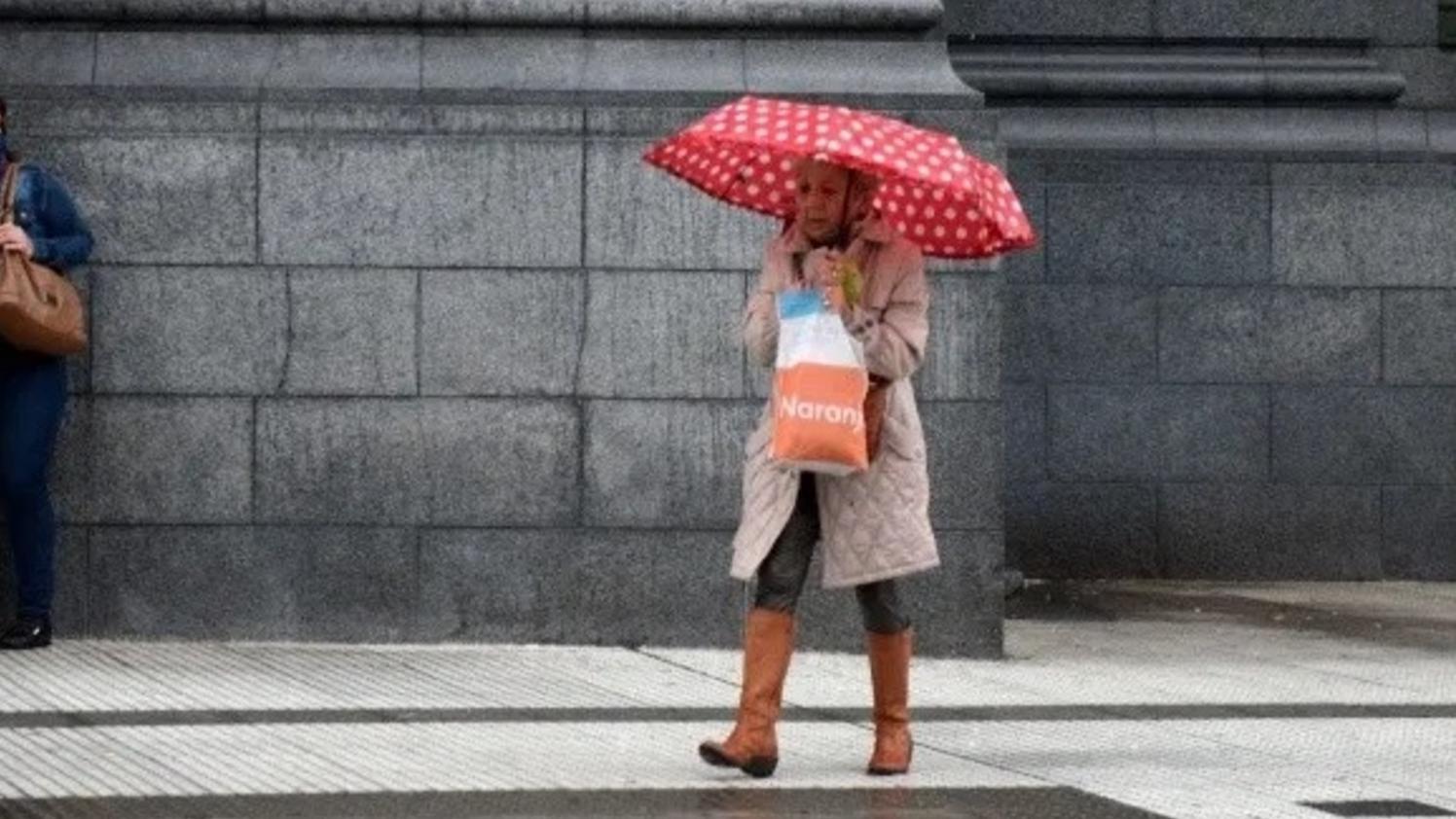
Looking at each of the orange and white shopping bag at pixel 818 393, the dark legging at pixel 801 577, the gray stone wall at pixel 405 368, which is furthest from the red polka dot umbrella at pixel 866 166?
the gray stone wall at pixel 405 368

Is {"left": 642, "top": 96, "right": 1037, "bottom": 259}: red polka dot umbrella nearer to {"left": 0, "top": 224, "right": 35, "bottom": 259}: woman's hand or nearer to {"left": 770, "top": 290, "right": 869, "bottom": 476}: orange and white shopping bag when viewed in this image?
{"left": 770, "top": 290, "right": 869, "bottom": 476}: orange and white shopping bag

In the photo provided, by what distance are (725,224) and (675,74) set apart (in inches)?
23.3

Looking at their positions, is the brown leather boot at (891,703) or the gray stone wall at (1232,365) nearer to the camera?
the brown leather boot at (891,703)

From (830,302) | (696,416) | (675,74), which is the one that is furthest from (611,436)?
(830,302)

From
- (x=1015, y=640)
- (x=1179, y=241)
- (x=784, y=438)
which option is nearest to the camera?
(x=784, y=438)

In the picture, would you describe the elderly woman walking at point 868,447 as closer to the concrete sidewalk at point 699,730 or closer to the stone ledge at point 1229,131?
the concrete sidewalk at point 699,730

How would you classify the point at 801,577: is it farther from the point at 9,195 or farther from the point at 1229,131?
the point at 1229,131

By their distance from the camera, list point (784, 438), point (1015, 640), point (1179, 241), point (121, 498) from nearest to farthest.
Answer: point (784, 438) < point (121, 498) < point (1015, 640) < point (1179, 241)

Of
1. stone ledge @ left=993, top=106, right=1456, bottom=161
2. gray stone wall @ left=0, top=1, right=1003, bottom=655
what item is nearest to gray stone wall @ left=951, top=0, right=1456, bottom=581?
stone ledge @ left=993, top=106, right=1456, bottom=161

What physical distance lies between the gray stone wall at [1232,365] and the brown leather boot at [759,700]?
7.18 m

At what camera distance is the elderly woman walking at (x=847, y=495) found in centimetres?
1070

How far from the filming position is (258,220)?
13.9 metres

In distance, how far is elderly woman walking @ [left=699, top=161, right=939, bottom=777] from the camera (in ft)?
35.1

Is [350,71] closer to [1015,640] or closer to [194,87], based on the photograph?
[194,87]
